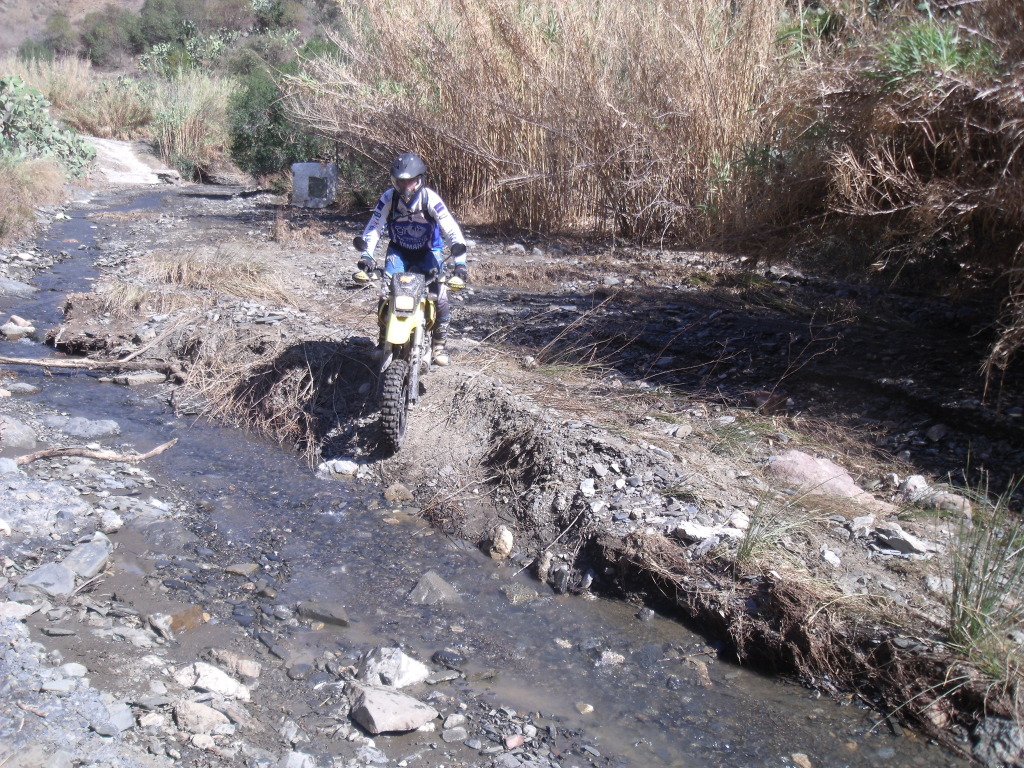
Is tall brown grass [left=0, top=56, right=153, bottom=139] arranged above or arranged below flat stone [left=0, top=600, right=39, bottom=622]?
above

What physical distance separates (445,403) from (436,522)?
3.71 ft

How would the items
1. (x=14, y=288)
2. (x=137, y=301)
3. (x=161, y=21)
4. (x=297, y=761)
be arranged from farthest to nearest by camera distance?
(x=161, y=21) → (x=14, y=288) → (x=137, y=301) → (x=297, y=761)

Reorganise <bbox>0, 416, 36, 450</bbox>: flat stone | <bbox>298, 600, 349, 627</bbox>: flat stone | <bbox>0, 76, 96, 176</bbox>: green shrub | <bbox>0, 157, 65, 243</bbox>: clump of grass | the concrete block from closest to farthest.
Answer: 1. <bbox>298, 600, 349, 627</bbox>: flat stone
2. <bbox>0, 416, 36, 450</bbox>: flat stone
3. <bbox>0, 157, 65, 243</bbox>: clump of grass
4. the concrete block
5. <bbox>0, 76, 96, 176</bbox>: green shrub

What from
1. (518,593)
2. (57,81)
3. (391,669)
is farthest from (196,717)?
(57,81)

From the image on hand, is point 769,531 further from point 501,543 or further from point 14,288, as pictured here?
point 14,288

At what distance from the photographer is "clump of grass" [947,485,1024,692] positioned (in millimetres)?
3201

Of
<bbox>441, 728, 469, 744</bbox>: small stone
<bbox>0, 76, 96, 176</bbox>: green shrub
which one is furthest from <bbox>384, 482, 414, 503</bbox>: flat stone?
<bbox>0, 76, 96, 176</bbox>: green shrub

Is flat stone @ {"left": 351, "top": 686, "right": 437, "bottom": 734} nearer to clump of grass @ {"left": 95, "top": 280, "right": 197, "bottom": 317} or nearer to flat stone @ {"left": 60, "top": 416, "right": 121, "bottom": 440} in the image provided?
flat stone @ {"left": 60, "top": 416, "right": 121, "bottom": 440}

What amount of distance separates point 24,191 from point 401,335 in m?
10.8

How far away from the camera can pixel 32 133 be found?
16344 millimetres

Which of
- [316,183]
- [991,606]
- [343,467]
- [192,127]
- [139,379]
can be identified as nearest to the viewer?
[991,606]

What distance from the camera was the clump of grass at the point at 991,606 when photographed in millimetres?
3201

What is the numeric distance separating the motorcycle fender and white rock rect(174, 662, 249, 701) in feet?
7.60

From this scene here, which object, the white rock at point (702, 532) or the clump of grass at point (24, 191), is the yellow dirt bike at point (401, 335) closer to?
the white rock at point (702, 532)
